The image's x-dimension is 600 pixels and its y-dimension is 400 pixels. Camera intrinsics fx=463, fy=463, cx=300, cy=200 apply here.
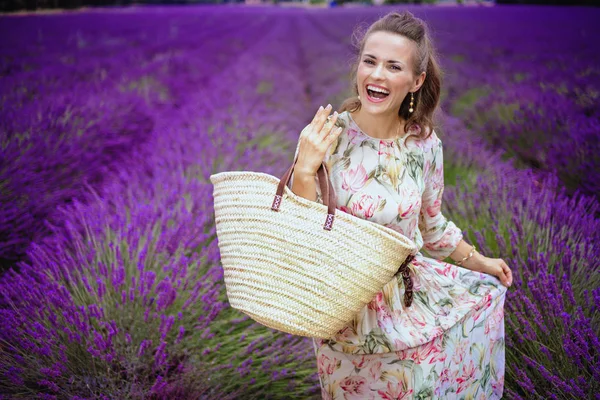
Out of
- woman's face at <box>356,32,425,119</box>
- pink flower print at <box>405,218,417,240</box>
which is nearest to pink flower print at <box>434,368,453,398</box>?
pink flower print at <box>405,218,417,240</box>

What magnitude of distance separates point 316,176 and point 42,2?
543cm

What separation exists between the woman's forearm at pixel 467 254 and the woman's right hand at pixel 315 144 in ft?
2.02

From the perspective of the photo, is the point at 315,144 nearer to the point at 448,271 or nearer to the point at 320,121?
the point at 320,121

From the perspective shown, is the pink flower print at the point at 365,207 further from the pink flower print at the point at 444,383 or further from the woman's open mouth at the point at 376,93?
the pink flower print at the point at 444,383

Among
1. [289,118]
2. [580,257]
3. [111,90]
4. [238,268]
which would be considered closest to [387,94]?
[238,268]

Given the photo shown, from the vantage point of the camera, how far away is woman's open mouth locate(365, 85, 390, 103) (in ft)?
3.89

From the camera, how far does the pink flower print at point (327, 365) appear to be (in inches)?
50.6

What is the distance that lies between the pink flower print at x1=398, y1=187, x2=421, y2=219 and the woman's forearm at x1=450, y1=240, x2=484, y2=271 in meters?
0.30

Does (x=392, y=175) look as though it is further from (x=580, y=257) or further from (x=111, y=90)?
(x=111, y=90)

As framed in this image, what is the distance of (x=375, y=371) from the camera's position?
123 centimetres

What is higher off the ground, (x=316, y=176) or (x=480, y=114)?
(x=316, y=176)

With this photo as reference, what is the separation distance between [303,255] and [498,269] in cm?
70

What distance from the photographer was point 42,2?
5.20 metres

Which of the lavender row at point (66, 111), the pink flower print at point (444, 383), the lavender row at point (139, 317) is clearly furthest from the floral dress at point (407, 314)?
the lavender row at point (66, 111)
